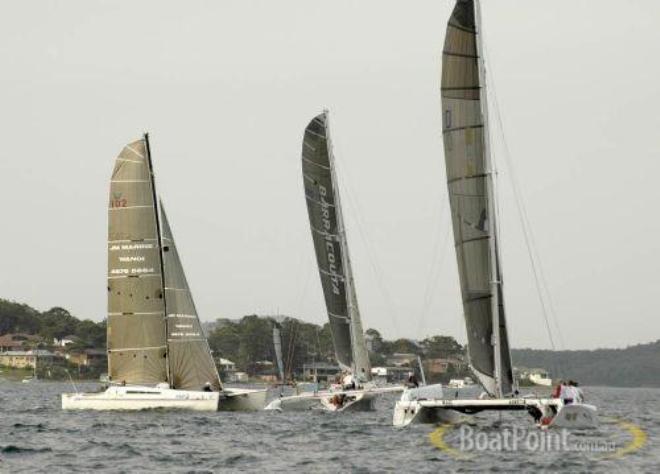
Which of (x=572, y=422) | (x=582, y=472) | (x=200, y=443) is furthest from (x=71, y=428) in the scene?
(x=582, y=472)

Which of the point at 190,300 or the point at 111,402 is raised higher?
the point at 190,300

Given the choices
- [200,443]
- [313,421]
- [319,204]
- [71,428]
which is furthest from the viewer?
[319,204]

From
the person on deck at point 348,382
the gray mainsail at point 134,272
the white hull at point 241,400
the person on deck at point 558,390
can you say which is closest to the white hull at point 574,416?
the person on deck at point 558,390

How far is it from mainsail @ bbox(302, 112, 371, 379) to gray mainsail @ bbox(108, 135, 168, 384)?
29.6 feet

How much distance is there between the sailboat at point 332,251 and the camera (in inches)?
2603

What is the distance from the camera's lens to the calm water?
35312 mm

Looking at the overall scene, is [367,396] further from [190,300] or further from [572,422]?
[572,422]

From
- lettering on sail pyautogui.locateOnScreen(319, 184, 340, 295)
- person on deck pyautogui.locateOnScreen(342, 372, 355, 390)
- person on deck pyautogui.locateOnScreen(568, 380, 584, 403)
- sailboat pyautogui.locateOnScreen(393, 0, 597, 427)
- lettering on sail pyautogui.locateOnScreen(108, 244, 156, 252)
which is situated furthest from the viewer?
lettering on sail pyautogui.locateOnScreen(319, 184, 340, 295)

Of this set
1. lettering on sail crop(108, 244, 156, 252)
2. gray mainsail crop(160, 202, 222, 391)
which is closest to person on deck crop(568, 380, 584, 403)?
gray mainsail crop(160, 202, 222, 391)

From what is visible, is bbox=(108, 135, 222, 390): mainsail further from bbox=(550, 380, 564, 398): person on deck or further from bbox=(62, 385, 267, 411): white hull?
bbox=(550, 380, 564, 398): person on deck

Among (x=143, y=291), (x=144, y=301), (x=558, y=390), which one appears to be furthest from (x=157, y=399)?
(x=558, y=390)

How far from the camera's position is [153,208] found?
202ft

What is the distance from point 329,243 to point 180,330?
30.2 ft

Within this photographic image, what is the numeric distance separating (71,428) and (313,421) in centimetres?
1038
